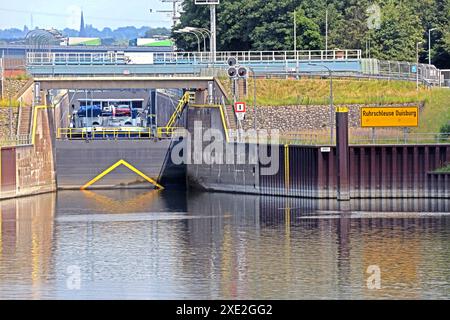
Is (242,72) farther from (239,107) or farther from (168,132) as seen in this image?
(168,132)

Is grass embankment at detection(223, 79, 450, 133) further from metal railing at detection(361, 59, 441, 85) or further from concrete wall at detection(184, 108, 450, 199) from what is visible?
concrete wall at detection(184, 108, 450, 199)

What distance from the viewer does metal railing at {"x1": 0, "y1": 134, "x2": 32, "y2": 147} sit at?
8656 centimetres

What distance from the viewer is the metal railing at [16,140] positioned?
86562 mm

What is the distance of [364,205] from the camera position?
78.1m

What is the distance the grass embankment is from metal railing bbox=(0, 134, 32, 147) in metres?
16.4

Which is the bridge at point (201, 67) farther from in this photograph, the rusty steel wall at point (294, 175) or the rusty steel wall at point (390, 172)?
the rusty steel wall at point (390, 172)

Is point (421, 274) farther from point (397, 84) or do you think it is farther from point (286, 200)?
point (397, 84)

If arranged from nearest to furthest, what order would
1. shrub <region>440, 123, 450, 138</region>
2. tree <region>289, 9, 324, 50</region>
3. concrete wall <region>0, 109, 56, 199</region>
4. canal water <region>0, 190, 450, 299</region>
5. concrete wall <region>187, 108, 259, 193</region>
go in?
canal water <region>0, 190, 450, 299</region>
concrete wall <region>0, 109, 56, 199</region>
concrete wall <region>187, 108, 259, 193</region>
shrub <region>440, 123, 450, 138</region>
tree <region>289, 9, 324, 50</region>

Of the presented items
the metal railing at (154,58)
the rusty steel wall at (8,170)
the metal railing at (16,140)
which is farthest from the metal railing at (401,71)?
the rusty steel wall at (8,170)

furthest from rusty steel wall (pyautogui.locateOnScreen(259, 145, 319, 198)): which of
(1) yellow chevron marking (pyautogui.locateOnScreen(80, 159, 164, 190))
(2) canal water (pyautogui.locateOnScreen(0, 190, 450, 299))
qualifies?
(1) yellow chevron marking (pyautogui.locateOnScreen(80, 159, 164, 190))

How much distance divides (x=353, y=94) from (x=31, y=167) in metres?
25.3

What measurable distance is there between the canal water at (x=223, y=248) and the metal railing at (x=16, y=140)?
13.9ft
